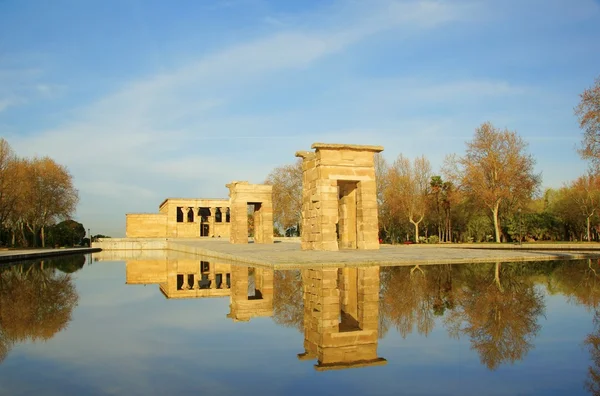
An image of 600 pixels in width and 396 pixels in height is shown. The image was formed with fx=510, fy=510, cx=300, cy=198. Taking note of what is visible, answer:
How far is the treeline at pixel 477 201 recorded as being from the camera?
36531 mm

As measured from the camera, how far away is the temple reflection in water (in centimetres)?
471

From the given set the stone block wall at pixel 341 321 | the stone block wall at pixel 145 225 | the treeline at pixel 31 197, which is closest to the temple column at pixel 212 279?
the stone block wall at pixel 341 321

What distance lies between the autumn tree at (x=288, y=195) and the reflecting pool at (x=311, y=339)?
128ft

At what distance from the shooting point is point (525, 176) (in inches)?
1441

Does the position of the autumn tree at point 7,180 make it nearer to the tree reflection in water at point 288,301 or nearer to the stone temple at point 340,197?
the stone temple at point 340,197

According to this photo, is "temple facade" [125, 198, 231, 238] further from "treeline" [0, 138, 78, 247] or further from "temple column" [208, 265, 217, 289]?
"temple column" [208, 265, 217, 289]

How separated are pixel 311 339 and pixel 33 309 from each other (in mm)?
4592

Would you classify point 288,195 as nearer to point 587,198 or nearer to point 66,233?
point 66,233

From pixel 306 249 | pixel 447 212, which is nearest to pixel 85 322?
pixel 306 249

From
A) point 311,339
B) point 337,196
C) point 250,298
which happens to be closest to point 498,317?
point 311,339

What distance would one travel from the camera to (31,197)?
38562mm

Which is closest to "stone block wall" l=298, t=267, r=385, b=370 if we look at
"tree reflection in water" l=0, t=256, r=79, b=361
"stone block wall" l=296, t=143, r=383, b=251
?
"tree reflection in water" l=0, t=256, r=79, b=361

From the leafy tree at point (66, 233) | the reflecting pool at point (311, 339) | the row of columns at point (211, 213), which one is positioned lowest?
the reflecting pool at point (311, 339)

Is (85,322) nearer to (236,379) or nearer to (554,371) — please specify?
(236,379)
